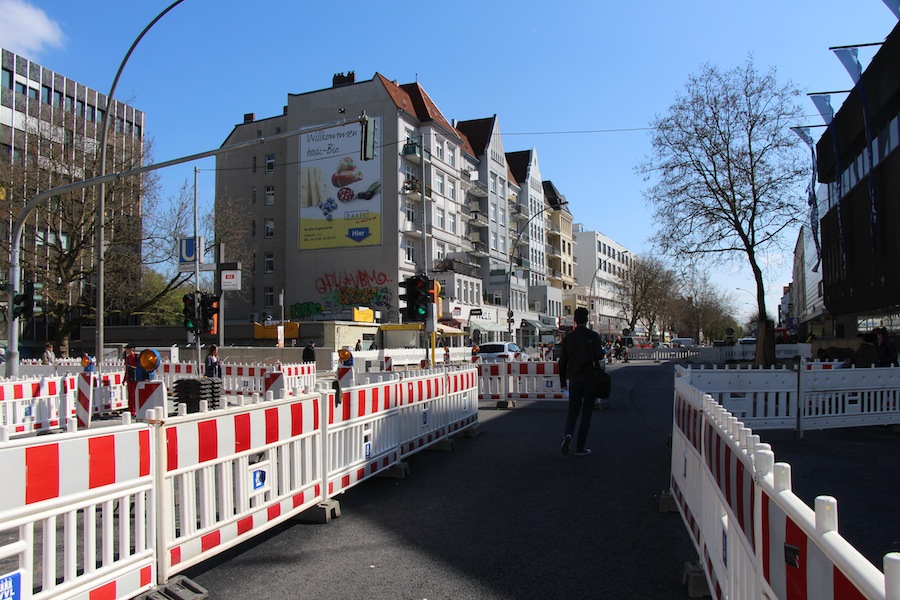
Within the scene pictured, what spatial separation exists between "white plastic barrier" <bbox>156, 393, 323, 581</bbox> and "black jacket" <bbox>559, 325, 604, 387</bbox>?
4.12 m

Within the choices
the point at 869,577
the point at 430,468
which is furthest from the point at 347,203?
the point at 869,577

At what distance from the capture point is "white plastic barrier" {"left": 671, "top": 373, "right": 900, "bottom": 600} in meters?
1.74

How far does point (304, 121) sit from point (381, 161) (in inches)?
279

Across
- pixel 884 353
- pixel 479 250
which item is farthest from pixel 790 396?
pixel 479 250

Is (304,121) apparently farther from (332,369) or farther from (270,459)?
(270,459)

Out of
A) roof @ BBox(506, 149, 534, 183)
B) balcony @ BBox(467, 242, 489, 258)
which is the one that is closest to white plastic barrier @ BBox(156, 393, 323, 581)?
balcony @ BBox(467, 242, 489, 258)

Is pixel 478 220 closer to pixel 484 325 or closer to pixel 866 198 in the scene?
pixel 484 325

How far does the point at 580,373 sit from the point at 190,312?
14.8m

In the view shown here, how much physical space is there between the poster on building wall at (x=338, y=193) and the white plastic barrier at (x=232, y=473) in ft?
148

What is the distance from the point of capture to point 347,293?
170ft

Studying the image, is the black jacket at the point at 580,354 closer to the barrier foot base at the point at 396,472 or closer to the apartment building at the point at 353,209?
the barrier foot base at the point at 396,472

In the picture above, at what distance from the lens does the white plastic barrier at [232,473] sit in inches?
181

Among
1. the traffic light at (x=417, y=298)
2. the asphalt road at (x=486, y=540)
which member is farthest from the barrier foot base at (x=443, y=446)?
the traffic light at (x=417, y=298)

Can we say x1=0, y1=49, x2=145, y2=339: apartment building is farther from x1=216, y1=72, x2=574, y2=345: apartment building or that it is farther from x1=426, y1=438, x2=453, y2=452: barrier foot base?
x1=426, y1=438, x2=453, y2=452: barrier foot base
